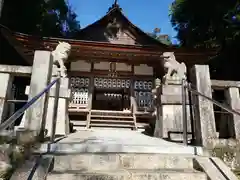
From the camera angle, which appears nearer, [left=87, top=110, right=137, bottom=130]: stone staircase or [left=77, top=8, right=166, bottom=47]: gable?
[left=87, top=110, right=137, bottom=130]: stone staircase

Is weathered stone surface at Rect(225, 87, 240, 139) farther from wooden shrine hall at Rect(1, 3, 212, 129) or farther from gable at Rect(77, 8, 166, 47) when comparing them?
gable at Rect(77, 8, 166, 47)

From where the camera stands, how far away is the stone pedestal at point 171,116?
13.1 feet

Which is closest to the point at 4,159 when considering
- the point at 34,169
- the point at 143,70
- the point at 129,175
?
the point at 34,169

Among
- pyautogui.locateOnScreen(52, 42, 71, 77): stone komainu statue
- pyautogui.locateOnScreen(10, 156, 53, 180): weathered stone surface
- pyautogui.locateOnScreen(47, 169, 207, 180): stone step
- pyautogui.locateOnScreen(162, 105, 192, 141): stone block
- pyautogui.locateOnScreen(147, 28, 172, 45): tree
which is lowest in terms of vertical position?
pyautogui.locateOnScreen(47, 169, 207, 180): stone step

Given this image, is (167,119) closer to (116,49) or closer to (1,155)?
(1,155)

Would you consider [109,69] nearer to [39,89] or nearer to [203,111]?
[39,89]

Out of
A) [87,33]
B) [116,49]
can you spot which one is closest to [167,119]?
[116,49]

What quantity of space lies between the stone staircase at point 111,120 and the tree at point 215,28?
4.93 m

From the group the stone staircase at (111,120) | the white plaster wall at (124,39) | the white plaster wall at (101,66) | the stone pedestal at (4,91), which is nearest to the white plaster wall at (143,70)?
the white plaster wall at (101,66)

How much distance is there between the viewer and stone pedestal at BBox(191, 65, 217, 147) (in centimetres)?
303

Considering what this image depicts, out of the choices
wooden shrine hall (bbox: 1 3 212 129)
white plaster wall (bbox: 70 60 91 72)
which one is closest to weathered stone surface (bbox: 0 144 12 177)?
wooden shrine hall (bbox: 1 3 212 129)

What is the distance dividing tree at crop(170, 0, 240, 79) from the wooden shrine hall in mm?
1111

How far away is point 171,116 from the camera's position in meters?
4.14

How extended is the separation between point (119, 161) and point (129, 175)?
367 millimetres
